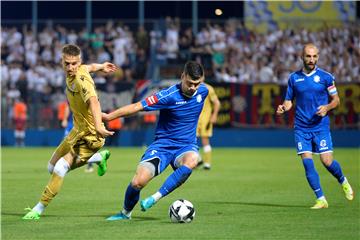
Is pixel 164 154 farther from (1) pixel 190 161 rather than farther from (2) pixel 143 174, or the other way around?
(2) pixel 143 174

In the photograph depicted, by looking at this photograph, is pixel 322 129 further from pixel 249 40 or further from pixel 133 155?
pixel 249 40

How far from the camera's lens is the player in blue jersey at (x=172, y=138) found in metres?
11.0

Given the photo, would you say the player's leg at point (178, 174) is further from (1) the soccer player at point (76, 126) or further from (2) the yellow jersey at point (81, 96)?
(2) the yellow jersey at point (81, 96)

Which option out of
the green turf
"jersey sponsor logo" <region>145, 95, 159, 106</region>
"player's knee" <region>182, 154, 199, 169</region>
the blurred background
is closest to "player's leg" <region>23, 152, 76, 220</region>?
the green turf

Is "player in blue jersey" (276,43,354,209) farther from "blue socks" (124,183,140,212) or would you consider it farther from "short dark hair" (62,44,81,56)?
"short dark hair" (62,44,81,56)

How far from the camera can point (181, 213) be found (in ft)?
35.9

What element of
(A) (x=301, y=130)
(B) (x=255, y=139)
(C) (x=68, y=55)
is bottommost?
(B) (x=255, y=139)

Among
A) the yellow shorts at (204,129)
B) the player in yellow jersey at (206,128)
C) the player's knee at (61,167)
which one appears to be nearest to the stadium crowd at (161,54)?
the player in yellow jersey at (206,128)

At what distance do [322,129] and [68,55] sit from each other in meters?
4.06

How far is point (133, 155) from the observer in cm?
2783

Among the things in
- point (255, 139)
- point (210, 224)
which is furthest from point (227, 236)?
point (255, 139)

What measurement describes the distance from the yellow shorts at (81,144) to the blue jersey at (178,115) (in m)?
0.91

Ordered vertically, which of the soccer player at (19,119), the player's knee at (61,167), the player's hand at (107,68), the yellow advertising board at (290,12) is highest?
the yellow advertising board at (290,12)

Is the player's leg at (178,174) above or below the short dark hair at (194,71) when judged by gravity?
below
